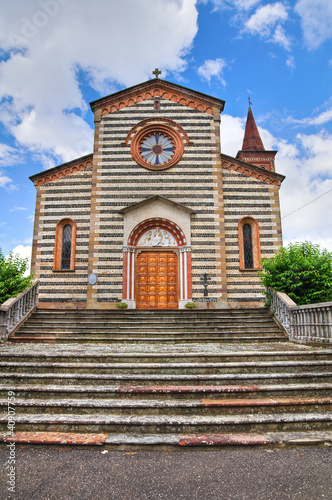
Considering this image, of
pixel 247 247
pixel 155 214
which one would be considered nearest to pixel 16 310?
pixel 155 214

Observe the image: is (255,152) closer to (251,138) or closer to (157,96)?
(251,138)

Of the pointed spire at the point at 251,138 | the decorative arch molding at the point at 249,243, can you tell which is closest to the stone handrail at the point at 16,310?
the decorative arch molding at the point at 249,243

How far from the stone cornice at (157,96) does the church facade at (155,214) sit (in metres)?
0.05

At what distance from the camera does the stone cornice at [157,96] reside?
59.3 feet

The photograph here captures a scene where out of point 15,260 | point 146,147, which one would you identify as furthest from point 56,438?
point 146,147

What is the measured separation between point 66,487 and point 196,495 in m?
1.40

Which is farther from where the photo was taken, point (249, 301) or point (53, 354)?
point (249, 301)

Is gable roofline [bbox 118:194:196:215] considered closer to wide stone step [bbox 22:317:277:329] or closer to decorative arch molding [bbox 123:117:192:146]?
Answer: decorative arch molding [bbox 123:117:192:146]

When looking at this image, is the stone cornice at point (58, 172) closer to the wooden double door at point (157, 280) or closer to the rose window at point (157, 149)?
the rose window at point (157, 149)

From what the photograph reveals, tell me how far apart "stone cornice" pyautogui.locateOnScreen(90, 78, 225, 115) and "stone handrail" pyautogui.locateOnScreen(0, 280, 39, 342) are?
418 inches

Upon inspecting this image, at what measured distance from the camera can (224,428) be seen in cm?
496

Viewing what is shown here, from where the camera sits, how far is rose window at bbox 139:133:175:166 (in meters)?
17.7

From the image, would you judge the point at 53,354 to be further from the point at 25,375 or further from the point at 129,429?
the point at 129,429

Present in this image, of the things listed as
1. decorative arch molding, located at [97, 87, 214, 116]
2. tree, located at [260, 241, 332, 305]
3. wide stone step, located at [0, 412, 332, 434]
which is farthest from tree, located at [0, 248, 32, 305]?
decorative arch molding, located at [97, 87, 214, 116]
